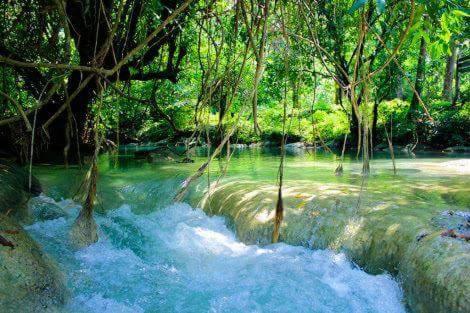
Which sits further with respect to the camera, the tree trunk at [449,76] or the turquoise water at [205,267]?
the tree trunk at [449,76]

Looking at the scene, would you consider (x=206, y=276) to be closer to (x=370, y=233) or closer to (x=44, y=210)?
(x=370, y=233)

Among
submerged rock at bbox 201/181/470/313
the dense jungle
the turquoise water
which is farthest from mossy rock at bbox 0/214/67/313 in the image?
submerged rock at bbox 201/181/470/313

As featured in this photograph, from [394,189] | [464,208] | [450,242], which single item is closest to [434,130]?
[394,189]

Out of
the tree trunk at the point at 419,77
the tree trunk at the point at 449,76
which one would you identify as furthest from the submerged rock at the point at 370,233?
the tree trunk at the point at 449,76

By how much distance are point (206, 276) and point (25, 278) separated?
163cm

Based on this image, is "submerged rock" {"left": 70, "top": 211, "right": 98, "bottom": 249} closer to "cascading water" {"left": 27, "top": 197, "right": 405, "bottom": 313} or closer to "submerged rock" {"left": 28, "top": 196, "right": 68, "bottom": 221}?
"cascading water" {"left": 27, "top": 197, "right": 405, "bottom": 313}

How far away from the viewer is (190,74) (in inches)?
502

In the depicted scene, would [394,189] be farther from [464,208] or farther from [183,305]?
[183,305]

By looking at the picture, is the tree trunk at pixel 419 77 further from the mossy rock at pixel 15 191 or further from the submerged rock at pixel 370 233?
the mossy rock at pixel 15 191

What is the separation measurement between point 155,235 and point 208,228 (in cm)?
66

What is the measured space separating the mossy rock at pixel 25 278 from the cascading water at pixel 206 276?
19 cm

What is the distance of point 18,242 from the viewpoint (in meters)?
3.12

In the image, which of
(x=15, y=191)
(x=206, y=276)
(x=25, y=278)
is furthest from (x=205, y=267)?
(x=15, y=191)

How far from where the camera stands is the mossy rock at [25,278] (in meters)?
2.78
